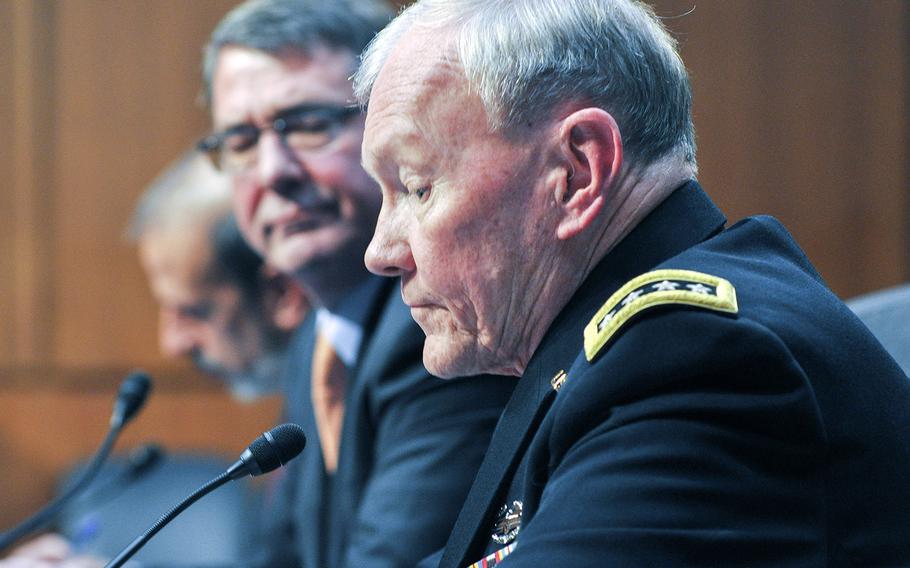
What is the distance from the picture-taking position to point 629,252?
1.11m

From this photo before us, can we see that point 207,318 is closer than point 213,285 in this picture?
No

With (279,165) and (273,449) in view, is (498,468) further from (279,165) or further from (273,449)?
(279,165)

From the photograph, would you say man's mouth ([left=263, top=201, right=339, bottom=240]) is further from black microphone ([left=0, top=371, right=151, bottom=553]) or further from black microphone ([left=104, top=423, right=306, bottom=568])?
black microphone ([left=104, top=423, right=306, bottom=568])

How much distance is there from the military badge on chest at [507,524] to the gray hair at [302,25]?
1322 mm

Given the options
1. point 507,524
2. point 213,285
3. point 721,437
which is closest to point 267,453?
point 507,524

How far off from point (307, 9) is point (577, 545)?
5.31 feet

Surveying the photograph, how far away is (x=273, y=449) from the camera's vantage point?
51.8 inches

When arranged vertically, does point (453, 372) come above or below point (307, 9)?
below

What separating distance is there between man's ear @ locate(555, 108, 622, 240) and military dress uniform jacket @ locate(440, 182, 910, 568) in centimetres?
12

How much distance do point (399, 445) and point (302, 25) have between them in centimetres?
91

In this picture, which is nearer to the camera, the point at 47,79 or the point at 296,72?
the point at 296,72

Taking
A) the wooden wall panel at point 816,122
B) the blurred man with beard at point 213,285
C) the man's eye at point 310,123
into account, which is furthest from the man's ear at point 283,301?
the wooden wall panel at point 816,122

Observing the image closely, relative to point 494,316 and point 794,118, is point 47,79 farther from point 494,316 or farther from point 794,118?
point 494,316

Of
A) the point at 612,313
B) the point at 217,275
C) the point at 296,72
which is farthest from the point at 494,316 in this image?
the point at 217,275
